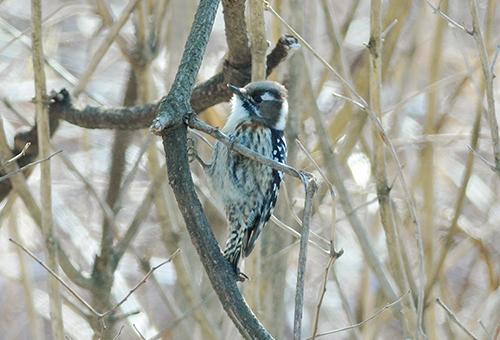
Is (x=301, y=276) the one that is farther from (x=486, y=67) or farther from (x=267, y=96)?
(x=267, y=96)

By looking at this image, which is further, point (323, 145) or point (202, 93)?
point (323, 145)

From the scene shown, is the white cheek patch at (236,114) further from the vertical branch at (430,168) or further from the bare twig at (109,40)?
the vertical branch at (430,168)

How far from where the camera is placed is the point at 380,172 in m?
2.99

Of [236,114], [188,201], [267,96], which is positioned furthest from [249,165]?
[188,201]

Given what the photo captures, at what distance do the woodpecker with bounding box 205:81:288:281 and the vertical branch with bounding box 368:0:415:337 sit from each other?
572 mm

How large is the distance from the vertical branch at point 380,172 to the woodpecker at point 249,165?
572 millimetres

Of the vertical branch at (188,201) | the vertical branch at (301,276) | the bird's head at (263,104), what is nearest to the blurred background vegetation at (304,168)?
the bird's head at (263,104)

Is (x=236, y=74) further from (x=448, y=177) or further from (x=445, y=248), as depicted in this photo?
(x=448, y=177)

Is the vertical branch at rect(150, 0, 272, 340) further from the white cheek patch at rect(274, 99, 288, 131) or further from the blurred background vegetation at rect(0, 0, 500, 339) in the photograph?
the white cheek patch at rect(274, 99, 288, 131)

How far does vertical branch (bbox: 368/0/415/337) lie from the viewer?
9.00 ft

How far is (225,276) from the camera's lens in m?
1.86

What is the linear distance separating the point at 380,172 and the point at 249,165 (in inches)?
29.2

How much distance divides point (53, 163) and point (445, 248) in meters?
3.52

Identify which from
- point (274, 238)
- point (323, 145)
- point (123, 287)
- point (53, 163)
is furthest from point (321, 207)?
point (53, 163)
